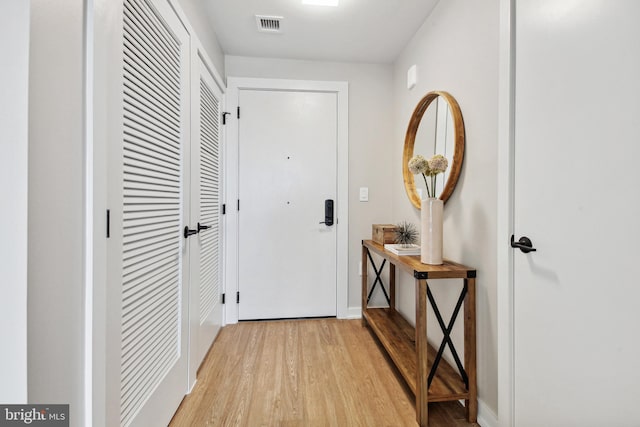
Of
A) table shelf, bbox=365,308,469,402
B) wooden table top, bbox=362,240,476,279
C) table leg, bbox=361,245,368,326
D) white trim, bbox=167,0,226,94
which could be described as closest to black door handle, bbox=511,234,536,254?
wooden table top, bbox=362,240,476,279

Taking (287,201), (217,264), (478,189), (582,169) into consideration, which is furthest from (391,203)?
(582,169)

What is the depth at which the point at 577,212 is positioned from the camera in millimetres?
925

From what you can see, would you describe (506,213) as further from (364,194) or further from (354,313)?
(354,313)

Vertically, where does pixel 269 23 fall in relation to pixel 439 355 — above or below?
above

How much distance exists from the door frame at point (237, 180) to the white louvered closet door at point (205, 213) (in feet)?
0.34

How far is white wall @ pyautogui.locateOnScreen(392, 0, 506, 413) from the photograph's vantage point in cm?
136

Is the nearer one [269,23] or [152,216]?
[152,216]

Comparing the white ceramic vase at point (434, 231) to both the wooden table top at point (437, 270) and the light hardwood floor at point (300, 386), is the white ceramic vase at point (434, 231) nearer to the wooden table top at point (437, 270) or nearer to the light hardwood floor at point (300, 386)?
the wooden table top at point (437, 270)

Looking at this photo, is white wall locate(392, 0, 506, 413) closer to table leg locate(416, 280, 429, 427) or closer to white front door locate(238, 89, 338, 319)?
table leg locate(416, 280, 429, 427)

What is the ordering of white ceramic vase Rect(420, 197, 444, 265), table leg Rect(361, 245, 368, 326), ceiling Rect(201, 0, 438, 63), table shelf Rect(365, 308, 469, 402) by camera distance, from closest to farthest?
table shelf Rect(365, 308, 469, 402), white ceramic vase Rect(420, 197, 444, 265), ceiling Rect(201, 0, 438, 63), table leg Rect(361, 245, 368, 326)

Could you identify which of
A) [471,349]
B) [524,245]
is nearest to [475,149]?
[524,245]

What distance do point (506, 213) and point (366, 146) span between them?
1658 mm

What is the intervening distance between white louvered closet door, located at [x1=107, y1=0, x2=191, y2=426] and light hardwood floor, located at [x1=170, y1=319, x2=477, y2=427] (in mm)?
249

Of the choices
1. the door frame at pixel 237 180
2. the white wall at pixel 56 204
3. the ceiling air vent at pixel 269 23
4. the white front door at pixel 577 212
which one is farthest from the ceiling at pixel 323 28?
the white wall at pixel 56 204
